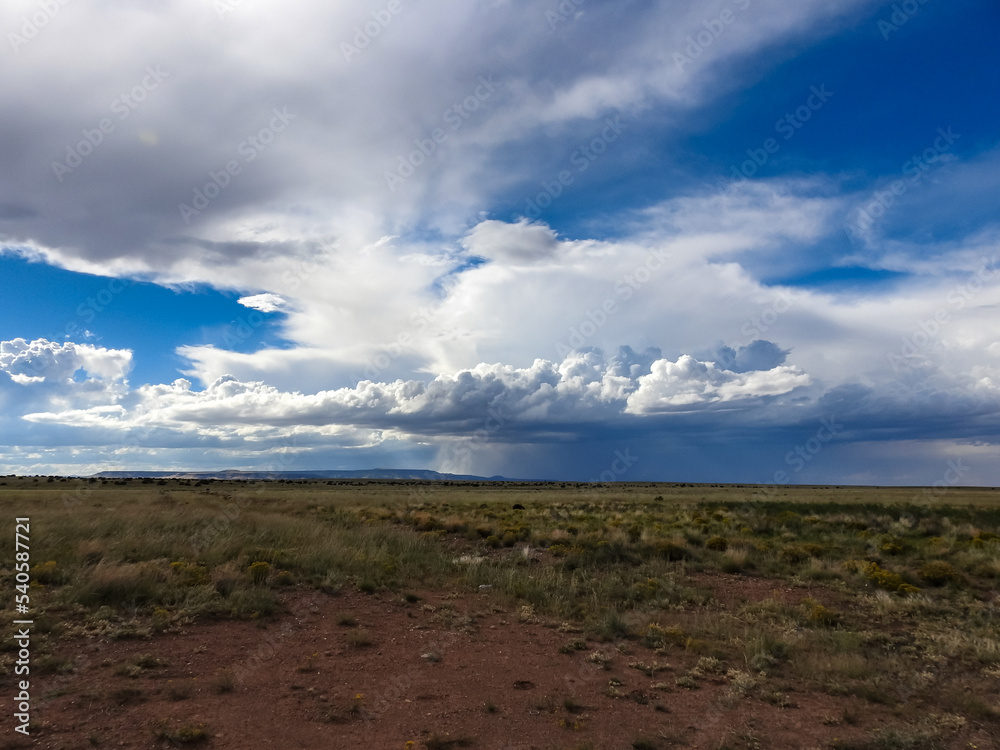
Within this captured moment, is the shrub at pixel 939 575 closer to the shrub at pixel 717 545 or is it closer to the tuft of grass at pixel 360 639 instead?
the shrub at pixel 717 545

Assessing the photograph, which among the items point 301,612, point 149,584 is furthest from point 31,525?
point 301,612

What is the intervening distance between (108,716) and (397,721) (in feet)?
10.8

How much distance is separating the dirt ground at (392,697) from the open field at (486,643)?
0.04m

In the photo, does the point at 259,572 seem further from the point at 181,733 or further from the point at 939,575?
the point at 939,575

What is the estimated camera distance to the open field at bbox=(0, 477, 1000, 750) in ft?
22.6

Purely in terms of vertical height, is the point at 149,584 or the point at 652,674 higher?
the point at 149,584

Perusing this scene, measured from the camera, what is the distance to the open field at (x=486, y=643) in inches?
271

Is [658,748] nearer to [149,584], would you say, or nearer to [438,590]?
[438,590]

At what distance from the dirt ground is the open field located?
37 millimetres

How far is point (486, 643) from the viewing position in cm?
1017

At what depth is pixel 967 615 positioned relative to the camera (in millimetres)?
11891

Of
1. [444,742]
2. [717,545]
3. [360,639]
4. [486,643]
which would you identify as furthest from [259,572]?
[717,545]

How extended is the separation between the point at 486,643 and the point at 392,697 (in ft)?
8.97

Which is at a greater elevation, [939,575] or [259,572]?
[259,572]
